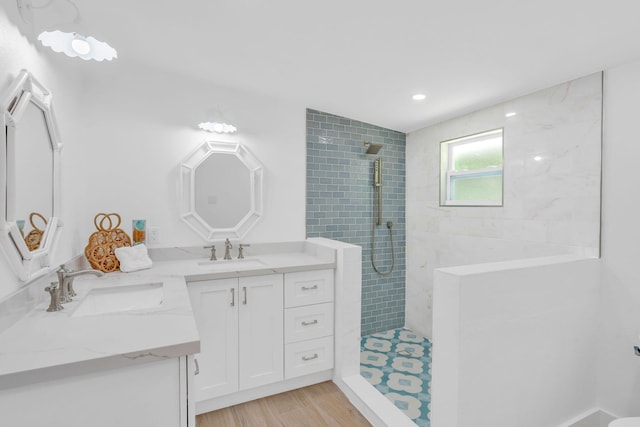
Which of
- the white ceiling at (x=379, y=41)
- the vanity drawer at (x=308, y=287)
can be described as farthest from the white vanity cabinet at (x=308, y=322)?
the white ceiling at (x=379, y=41)

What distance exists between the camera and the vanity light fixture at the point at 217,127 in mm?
2559

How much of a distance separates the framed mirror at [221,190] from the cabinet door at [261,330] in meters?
0.66

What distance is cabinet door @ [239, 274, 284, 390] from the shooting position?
84.7 inches

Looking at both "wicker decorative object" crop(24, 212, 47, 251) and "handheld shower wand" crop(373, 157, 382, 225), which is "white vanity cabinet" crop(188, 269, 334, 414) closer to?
"wicker decorative object" crop(24, 212, 47, 251)

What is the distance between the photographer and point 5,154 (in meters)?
1.22

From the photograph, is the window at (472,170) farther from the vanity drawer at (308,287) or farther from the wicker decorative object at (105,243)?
the wicker decorative object at (105,243)

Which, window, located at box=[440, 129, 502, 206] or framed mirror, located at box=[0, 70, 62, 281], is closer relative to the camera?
framed mirror, located at box=[0, 70, 62, 281]

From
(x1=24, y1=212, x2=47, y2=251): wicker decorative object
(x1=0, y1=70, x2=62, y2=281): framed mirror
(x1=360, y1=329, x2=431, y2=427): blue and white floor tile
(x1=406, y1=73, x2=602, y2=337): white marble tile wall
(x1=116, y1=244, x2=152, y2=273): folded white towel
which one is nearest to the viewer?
(x1=0, y1=70, x2=62, y2=281): framed mirror

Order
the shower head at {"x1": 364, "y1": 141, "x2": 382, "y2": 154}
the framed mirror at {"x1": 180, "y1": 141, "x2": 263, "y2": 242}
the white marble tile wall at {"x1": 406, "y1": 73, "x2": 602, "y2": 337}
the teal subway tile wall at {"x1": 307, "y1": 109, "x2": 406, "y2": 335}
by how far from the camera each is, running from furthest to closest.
→ 1. the shower head at {"x1": 364, "y1": 141, "x2": 382, "y2": 154}
2. the teal subway tile wall at {"x1": 307, "y1": 109, "x2": 406, "y2": 335}
3. the framed mirror at {"x1": 180, "y1": 141, "x2": 263, "y2": 242}
4. the white marble tile wall at {"x1": 406, "y1": 73, "x2": 602, "y2": 337}

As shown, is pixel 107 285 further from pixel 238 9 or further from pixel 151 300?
pixel 238 9

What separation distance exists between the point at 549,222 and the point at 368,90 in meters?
1.61

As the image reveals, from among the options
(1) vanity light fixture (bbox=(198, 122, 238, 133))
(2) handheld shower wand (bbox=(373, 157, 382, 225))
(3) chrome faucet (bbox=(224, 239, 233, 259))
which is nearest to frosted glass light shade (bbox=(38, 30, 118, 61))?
(1) vanity light fixture (bbox=(198, 122, 238, 133))

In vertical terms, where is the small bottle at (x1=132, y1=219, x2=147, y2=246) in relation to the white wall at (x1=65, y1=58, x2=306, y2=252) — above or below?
below

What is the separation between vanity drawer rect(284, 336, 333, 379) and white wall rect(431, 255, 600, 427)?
37.9 inches
